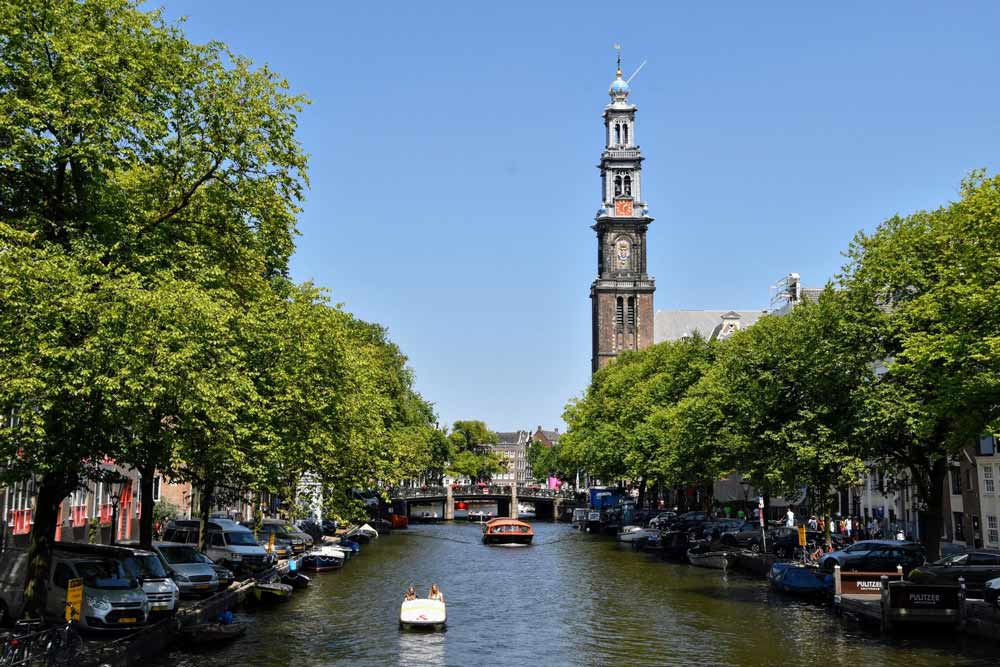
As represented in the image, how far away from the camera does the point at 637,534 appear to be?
84438mm

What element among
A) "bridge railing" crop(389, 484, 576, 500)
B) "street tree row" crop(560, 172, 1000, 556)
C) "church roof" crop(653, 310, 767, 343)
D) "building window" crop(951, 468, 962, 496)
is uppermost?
"church roof" crop(653, 310, 767, 343)

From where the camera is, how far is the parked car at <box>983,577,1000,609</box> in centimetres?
3433

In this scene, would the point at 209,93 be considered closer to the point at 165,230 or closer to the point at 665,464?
the point at 165,230

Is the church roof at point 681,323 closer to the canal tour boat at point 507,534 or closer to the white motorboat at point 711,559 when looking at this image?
the canal tour boat at point 507,534

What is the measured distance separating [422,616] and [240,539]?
16309 mm

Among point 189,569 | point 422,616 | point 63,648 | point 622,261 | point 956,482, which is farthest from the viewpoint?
point 622,261

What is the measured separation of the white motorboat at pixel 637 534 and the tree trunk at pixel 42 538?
57.4m

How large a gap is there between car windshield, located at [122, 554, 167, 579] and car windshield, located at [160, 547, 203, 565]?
250 inches

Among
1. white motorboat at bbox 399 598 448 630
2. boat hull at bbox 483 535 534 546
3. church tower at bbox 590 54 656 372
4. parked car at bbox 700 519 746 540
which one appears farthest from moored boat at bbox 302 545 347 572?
church tower at bbox 590 54 656 372

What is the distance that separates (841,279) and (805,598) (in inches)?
560

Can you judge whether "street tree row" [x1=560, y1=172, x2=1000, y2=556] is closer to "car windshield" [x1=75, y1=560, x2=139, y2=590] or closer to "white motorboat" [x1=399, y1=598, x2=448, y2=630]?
"white motorboat" [x1=399, y1=598, x2=448, y2=630]

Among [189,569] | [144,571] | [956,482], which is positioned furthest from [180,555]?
[956,482]

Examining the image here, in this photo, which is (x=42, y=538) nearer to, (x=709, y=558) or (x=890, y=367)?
(x=890, y=367)

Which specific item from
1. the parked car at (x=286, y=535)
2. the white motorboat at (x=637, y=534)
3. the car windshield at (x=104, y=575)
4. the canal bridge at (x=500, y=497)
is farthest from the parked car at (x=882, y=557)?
the canal bridge at (x=500, y=497)
